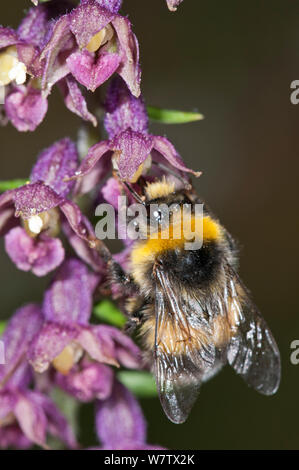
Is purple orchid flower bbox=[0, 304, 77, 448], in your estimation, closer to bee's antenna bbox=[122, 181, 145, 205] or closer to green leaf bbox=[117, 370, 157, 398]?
green leaf bbox=[117, 370, 157, 398]

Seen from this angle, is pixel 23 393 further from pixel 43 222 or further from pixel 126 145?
pixel 126 145

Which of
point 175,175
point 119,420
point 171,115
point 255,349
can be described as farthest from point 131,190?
point 119,420

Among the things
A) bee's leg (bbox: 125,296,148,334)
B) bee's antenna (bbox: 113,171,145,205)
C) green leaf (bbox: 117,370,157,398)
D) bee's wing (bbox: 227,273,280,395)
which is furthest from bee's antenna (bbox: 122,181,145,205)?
green leaf (bbox: 117,370,157,398)

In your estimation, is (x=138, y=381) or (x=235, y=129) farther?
(x=235, y=129)

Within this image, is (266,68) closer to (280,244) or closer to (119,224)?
(280,244)
